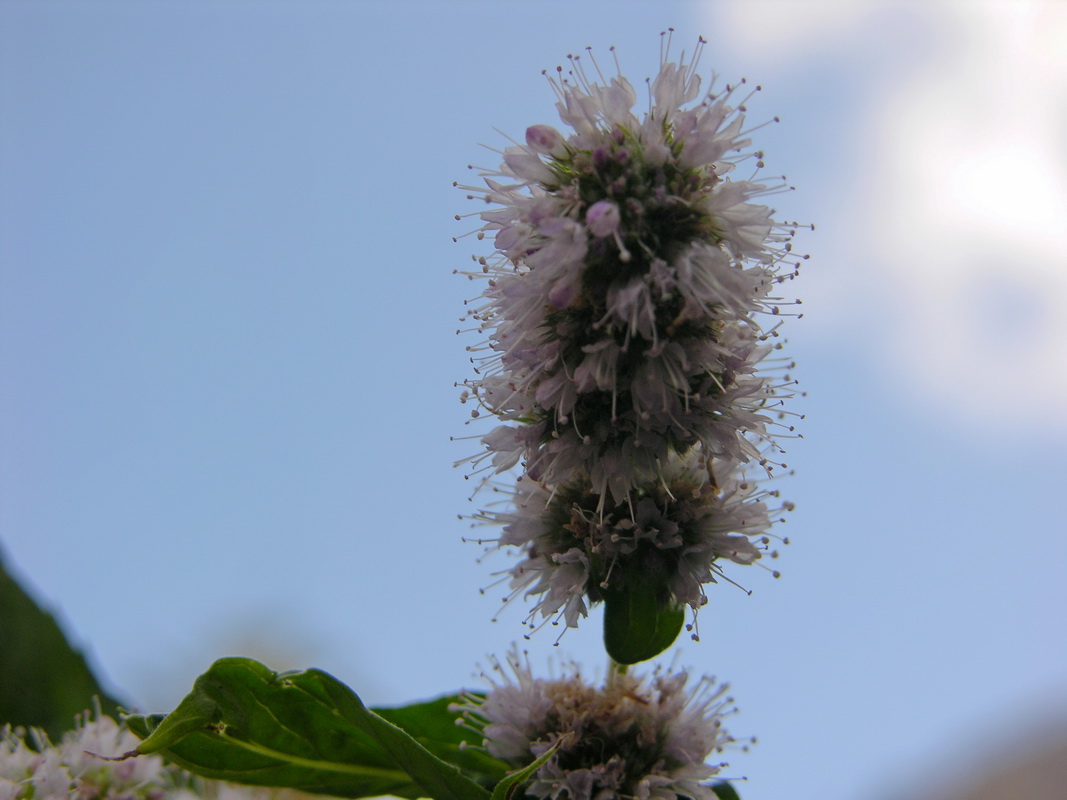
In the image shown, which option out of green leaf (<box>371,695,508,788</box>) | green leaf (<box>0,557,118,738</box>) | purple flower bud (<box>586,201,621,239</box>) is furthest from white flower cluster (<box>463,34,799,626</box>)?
Result: green leaf (<box>0,557,118,738</box>)

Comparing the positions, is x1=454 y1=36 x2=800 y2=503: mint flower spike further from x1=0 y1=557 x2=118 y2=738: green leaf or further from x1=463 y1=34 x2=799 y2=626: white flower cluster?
x1=0 y1=557 x2=118 y2=738: green leaf

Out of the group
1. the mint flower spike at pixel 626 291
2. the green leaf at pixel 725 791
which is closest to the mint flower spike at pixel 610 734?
the green leaf at pixel 725 791

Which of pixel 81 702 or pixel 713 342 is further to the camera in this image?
pixel 81 702

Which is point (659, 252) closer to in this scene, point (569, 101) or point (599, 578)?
point (569, 101)

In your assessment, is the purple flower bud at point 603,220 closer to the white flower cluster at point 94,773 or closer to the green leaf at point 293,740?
the green leaf at point 293,740

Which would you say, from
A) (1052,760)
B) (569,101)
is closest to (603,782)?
(569,101)

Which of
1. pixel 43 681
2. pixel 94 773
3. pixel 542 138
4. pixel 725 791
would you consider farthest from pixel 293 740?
pixel 542 138
